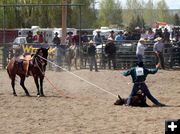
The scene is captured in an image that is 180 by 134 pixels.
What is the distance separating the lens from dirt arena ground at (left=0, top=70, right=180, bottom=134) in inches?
350

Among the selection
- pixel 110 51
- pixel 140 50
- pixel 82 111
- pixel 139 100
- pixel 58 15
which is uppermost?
pixel 58 15

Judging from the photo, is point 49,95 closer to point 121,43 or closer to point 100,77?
point 100,77

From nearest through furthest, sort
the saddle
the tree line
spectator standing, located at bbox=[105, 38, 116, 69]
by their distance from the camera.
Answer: the saddle < spectator standing, located at bbox=[105, 38, 116, 69] < the tree line

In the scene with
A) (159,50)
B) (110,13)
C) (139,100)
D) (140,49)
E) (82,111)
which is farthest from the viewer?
(110,13)

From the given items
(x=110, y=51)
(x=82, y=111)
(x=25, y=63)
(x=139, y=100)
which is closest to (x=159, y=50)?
(x=110, y=51)

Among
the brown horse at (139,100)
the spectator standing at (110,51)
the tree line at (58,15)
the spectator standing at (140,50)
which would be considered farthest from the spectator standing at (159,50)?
the brown horse at (139,100)

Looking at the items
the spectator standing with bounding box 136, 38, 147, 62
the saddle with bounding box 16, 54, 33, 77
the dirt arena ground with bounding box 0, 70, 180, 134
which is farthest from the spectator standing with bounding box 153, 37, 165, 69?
the saddle with bounding box 16, 54, 33, 77

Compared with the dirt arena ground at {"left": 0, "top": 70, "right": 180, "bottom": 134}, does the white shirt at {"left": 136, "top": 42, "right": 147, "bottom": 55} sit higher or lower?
higher

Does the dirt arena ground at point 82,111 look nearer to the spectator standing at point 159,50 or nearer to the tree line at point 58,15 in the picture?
the spectator standing at point 159,50

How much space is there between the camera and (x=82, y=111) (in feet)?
37.0

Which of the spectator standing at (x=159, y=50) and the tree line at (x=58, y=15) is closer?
the spectator standing at (x=159, y=50)

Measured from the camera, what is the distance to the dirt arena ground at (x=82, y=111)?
8.89 meters

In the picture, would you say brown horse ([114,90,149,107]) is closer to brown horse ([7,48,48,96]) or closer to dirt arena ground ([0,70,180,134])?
dirt arena ground ([0,70,180,134])

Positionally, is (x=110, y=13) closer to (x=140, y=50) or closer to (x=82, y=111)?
(x=140, y=50)
